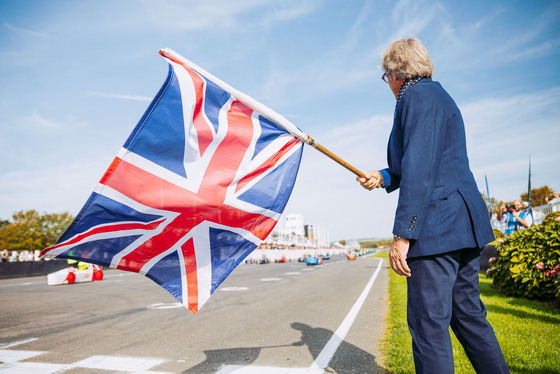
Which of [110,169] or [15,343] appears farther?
[15,343]

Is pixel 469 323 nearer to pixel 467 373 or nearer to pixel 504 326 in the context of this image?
pixel 467 373

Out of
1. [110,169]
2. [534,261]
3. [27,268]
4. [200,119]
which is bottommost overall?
[27,268]

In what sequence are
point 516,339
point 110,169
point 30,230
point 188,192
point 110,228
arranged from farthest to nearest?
1. point 30,230
2. point 516,339
3. point 188,192
4. point 110,228
5. point 110,169

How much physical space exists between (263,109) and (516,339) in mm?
3628

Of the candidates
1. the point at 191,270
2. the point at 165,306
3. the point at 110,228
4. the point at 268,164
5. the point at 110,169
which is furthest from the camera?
the point at 165,306

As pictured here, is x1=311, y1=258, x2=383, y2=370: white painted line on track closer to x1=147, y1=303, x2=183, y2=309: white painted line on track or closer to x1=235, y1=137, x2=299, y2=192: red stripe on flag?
x1=235, y1=137, x2=299, y2=192: red stripe on flag

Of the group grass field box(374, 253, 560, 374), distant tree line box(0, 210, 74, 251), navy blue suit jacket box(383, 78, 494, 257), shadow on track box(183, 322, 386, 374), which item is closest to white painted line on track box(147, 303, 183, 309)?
shadow on track box(183, 322, 386, 374)

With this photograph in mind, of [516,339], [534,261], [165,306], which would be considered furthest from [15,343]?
[534,261]

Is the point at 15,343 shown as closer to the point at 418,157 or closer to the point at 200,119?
the point at 200,119

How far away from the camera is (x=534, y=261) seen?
20.3 ft

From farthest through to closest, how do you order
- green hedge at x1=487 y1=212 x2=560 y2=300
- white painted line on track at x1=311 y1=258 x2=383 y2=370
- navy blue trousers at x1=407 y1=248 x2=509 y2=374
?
green hedge at x1=487 y1=212 x2=560 y2=300, white painted line on track at x1=311 y1=258 x2=383 y2=370, navy blue trousers at x1=407 y1=248 x2=509 y2=374

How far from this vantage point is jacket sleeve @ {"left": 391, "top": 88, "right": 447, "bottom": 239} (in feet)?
6.76

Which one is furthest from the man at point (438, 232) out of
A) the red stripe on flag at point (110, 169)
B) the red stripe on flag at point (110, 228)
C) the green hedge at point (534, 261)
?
the green hedge at point (534, 261)

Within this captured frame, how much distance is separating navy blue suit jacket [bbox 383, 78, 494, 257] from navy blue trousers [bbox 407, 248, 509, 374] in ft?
0.37
